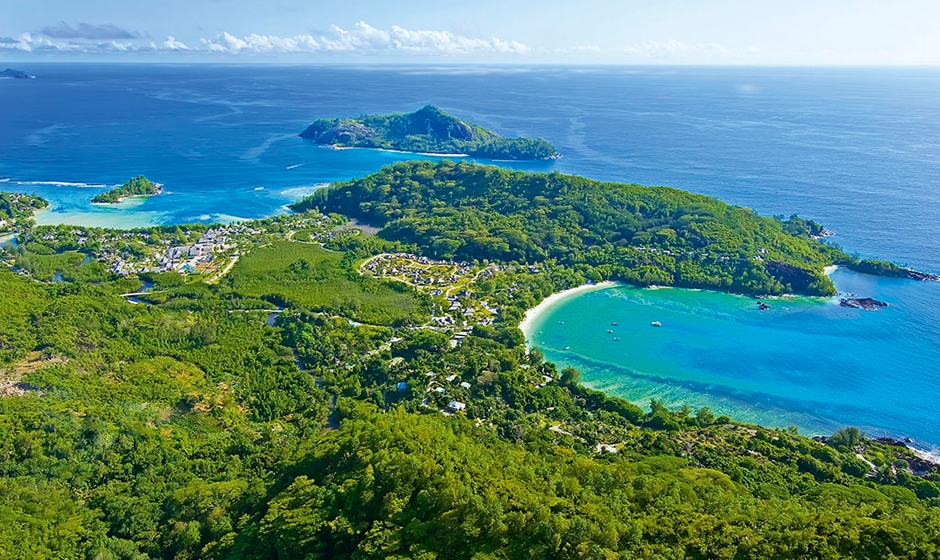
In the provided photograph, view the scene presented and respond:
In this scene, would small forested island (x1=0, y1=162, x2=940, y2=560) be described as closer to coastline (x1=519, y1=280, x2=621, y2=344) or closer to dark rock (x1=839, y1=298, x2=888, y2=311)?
coastline (x1=519, y1=280, x2=621, y2=344)

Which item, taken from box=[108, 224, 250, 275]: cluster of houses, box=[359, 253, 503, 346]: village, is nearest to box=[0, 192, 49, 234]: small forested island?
box=[108, 224, 250, 275]: cluster of houses

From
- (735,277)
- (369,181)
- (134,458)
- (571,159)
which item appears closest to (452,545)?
(134,458)

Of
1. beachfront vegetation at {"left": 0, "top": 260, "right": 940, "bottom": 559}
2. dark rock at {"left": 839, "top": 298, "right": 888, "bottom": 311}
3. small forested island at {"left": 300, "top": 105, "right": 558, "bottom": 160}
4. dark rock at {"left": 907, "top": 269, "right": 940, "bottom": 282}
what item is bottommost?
beachfront vegetation at {"left": 0, "top": 260, "right": 940, "bottom": 559}

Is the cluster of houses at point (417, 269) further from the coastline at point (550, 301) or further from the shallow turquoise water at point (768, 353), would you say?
the shallow turquoise water at point (768, 353)

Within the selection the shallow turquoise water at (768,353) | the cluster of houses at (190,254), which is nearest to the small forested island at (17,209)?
the cluster of houses at (190,254)

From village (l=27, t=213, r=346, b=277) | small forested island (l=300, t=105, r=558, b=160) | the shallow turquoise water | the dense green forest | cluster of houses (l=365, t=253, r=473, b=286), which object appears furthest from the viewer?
small forested island (l=300, t=105, r=558, b=160)

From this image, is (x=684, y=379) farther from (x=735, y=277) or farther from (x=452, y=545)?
(x=452, y=545)

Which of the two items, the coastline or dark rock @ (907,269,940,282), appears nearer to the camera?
the coastline

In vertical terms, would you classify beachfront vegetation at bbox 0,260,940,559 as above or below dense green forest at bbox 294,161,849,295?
below

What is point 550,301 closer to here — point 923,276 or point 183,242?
point 923,276
